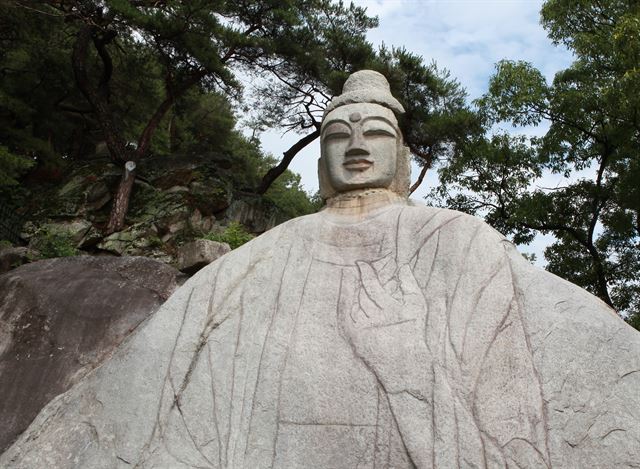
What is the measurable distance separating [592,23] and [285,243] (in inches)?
412

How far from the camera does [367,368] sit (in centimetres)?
395

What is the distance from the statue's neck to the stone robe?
0.13 metres

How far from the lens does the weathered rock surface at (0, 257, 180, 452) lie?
5.85 m

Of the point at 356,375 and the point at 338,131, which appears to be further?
the point at 338,131

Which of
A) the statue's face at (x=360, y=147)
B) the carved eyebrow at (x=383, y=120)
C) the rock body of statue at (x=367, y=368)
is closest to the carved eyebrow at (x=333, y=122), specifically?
the statue's face at (x=360, y=147)

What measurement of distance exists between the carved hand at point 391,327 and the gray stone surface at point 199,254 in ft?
20.0

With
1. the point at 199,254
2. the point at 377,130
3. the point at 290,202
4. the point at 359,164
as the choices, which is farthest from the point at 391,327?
the point at 290,202

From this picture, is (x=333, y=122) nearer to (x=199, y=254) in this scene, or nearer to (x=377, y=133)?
(x=377, y=133)

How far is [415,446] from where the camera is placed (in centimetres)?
361

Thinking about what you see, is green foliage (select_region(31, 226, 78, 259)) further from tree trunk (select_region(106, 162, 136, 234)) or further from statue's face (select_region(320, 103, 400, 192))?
statue's face (select_region(320, 103, 400, 192))

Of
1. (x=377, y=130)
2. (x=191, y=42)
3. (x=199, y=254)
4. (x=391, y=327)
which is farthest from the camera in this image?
(x=191, y=42)

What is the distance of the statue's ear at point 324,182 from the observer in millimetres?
5156

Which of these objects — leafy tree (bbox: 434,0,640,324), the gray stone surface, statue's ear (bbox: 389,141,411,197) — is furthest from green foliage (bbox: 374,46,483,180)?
statue's ear (bbox: 389,141,411,197)

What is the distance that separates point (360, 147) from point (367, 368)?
5.79ft
